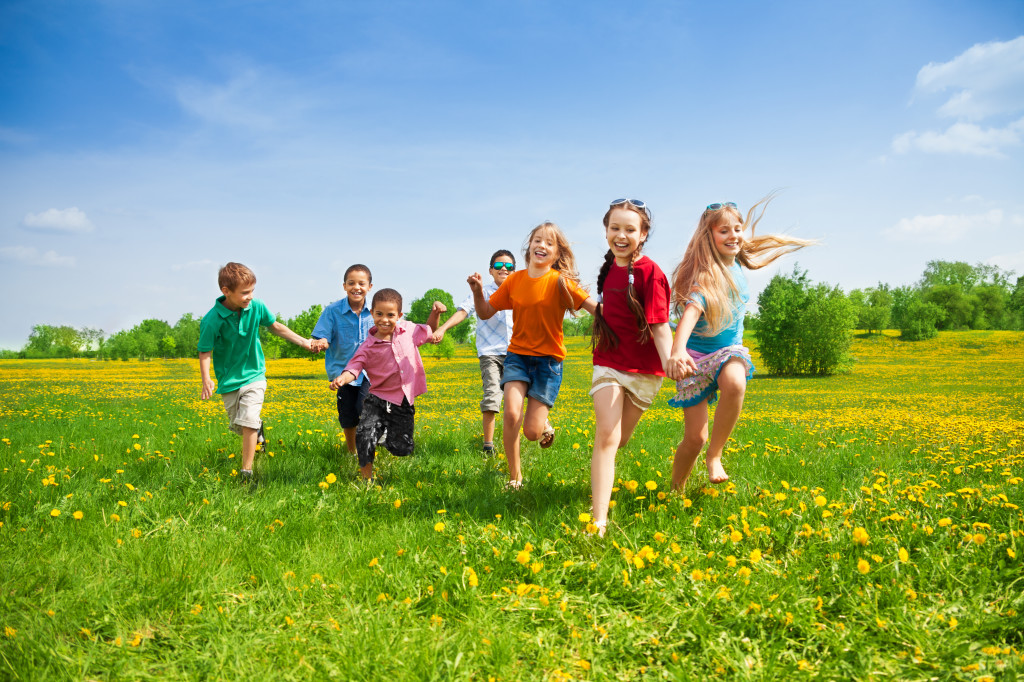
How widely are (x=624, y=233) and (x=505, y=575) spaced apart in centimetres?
230

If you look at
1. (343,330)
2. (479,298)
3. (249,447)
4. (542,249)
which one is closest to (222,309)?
(343,330)

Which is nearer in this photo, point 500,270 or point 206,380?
point 206,380

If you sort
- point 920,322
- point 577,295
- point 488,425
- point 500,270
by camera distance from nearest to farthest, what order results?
1. point 577,295
2. point 500,270
3. point 488,425
4. point 920,322

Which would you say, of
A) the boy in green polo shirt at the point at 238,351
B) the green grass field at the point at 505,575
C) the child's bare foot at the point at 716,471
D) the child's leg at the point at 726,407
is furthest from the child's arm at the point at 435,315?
the child's bare foot at the point at 716,471

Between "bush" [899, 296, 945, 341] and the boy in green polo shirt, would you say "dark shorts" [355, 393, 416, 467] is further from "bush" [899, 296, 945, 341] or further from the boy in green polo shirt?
"bush" [899, 296, 945, 341]

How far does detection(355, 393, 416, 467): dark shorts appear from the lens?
4996mm

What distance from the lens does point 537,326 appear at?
4.70 metres

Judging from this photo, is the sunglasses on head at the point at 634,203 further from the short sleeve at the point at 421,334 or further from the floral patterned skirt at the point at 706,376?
the short sleeve at the point at 421,334

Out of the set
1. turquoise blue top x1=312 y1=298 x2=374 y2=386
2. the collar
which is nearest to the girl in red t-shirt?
turquoise blue top x1=312 y1=298 x2=374 y2=386

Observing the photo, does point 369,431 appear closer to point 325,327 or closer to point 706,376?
point 325,327

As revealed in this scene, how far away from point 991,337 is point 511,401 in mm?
52716

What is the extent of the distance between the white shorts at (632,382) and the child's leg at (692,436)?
325 millimetres

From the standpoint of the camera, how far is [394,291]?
517 centimetres

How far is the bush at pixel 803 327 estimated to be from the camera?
33281 millimetres
